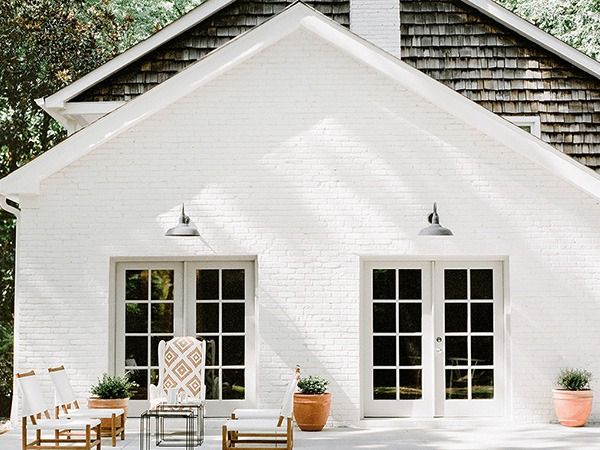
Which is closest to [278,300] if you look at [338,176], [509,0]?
[338,176]

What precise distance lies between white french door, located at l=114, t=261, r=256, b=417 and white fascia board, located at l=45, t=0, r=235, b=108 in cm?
285

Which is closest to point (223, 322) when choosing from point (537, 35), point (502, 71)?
point (502, 71)

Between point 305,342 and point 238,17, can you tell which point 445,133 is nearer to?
point 305,342

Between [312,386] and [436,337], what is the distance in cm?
170

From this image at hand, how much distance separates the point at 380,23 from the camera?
48.3 ft

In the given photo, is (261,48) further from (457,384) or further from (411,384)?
(457,384)

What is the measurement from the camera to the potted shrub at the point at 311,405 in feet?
37.9

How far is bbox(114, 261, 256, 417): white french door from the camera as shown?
12.4 metres

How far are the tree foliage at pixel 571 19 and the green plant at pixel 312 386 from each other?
979 cm

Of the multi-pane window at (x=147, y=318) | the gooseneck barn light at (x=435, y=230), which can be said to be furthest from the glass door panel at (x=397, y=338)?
the multi-pane window at (x=147, y=318)

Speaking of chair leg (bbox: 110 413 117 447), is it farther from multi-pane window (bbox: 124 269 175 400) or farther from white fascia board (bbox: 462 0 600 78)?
white fascia board (bbox: 462 0 600 78)

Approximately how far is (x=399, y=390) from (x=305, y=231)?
220 centimetres

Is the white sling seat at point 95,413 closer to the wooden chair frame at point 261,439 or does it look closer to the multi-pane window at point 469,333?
the wooden chair frame at point 261,439

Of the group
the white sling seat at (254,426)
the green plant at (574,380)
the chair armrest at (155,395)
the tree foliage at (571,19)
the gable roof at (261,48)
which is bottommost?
the white sling seat at (254,426)
